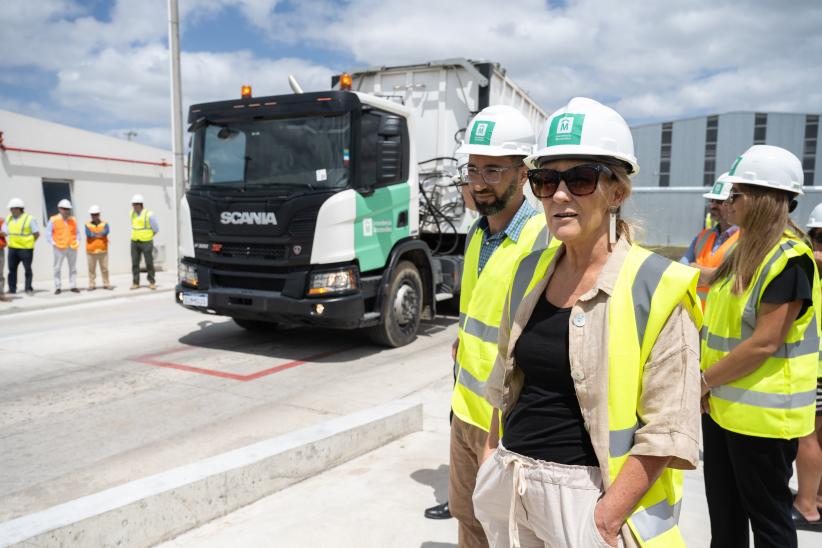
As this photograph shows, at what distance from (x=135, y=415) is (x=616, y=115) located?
469 cm

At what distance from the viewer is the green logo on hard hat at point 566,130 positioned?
1.59m

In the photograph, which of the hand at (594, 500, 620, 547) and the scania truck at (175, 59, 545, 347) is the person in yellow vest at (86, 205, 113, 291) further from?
the hand at (594, 500, 620, 547)

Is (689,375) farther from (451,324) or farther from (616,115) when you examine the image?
(451,324)

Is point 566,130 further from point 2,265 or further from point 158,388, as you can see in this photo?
point 2,265

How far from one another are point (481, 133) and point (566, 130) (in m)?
1.01

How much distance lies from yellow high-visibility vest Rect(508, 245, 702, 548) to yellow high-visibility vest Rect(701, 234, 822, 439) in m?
1.00

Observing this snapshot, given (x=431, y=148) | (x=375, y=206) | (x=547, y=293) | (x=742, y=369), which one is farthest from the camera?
(x=431, y=148)

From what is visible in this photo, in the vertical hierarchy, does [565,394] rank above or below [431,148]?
below

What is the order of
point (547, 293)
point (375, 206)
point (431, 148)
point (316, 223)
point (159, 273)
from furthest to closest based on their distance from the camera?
point (159, 273), point (431, 148), point (375, 206), point (316, 223), point (547, 293)

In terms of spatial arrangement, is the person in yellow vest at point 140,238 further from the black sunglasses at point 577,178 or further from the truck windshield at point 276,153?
the black sunglasses at point 577,178

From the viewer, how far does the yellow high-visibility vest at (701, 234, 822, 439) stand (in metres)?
2.28

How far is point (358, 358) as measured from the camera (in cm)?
707

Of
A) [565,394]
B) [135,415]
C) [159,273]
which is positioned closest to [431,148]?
[135,415]

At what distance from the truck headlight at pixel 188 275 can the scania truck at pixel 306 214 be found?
13mm
